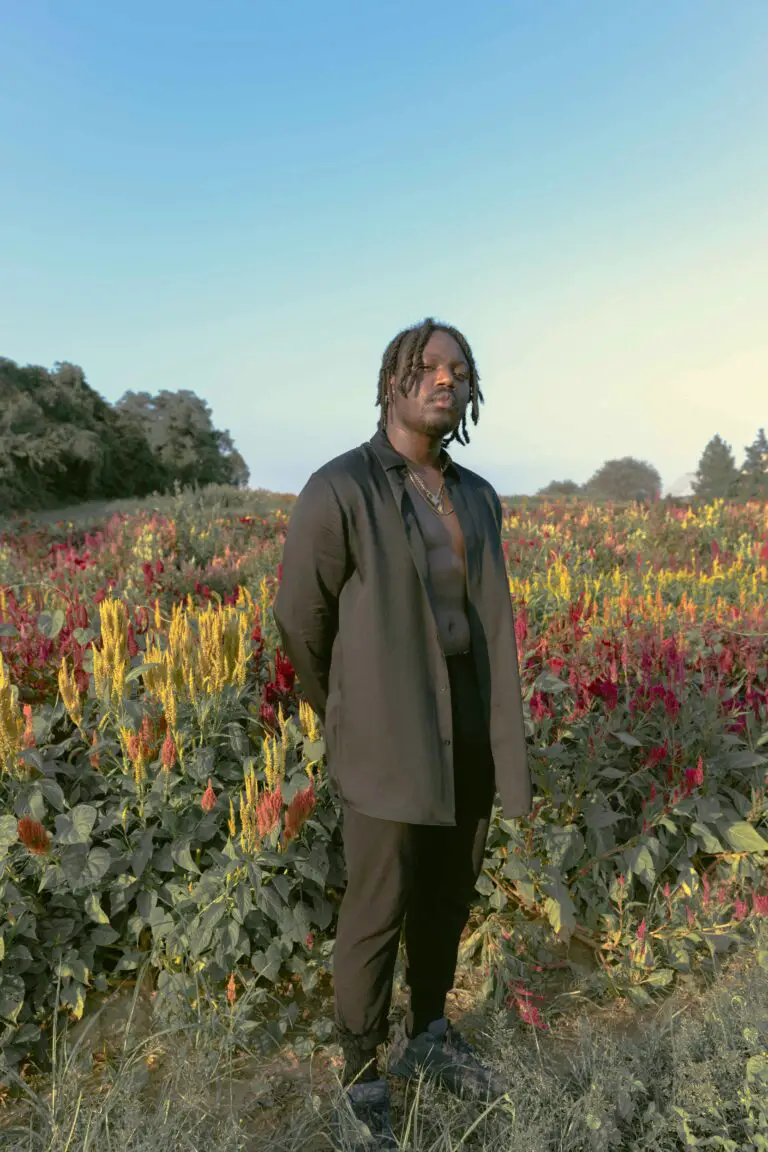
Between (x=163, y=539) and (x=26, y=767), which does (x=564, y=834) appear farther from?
(x=163, y=539)

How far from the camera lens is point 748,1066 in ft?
7.14

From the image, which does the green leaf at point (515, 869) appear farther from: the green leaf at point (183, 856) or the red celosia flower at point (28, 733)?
the red celosia flower at point (28, 733)

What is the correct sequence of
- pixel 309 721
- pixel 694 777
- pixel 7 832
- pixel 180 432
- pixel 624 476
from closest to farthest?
pixel 7 832
pixel 309 721
pixel 694 777
pixel 180 432
pixel 624 476

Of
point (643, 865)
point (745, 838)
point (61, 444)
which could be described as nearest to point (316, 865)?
point (643, 865)

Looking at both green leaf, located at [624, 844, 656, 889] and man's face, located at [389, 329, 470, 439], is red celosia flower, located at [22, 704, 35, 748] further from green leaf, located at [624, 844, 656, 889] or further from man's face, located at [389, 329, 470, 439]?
green leaf, located at [624, 844, 656, 889]

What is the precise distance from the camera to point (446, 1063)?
238cm

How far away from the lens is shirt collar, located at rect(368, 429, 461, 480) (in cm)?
211

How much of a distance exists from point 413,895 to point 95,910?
1048 millimetres

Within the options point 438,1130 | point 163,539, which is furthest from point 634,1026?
point 163,539

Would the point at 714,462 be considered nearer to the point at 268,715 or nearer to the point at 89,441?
the point at 89,441

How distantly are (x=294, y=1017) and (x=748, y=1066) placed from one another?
4.71 feet

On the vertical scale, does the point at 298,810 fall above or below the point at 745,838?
above

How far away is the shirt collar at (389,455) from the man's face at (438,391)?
3.6 inches

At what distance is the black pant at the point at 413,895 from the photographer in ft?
6.76
